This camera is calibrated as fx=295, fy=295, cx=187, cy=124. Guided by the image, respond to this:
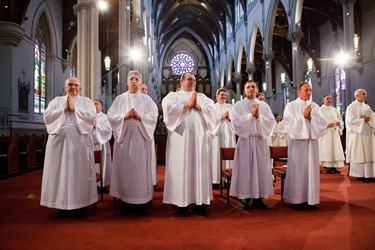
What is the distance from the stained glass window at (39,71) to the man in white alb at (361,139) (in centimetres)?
1352

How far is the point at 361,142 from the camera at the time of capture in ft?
21.7

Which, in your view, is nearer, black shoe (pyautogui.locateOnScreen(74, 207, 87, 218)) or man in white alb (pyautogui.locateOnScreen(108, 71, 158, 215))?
black shoe (pyautogui.locateOnScreen(74, 207, 87, 218))

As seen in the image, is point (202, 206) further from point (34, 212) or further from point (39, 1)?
point (39, 1)

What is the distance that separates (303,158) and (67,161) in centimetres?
323

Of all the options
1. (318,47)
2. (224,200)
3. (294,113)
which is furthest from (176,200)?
Result: (318,47)

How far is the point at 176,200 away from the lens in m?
3.86

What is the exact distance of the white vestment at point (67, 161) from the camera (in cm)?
371

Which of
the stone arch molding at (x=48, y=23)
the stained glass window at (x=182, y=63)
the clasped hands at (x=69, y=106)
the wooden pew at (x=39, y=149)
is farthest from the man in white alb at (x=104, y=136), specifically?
the stained glass window at (x=182, y=63)

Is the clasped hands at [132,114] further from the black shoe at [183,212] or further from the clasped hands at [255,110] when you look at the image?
the clasped hands at [255,110]

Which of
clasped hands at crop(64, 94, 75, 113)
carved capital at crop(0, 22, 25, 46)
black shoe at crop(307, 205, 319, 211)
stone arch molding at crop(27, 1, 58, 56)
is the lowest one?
black shoe at crop(307, 205, 319, 211)

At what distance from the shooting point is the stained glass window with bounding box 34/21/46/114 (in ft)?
47.1

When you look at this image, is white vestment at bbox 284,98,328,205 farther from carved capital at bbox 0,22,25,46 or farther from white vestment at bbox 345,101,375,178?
carved capital at bbox 0,22,25,46

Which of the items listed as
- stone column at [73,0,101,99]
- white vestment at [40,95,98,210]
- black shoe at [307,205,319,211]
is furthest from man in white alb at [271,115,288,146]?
white vestment at [40,95,98,210]

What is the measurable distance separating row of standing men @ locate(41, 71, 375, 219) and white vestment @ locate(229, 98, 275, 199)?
0.01 metres
